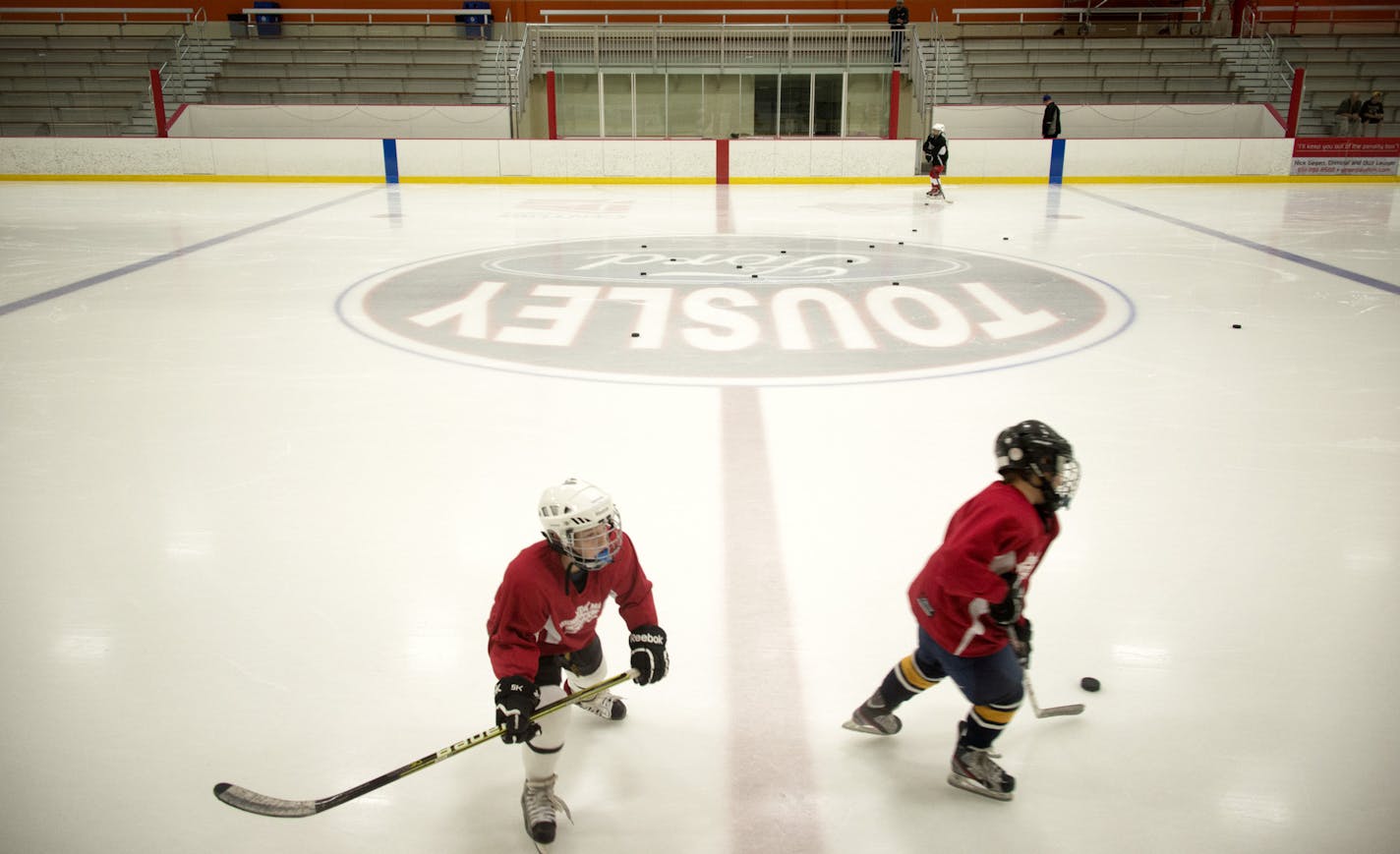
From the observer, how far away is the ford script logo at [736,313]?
17.7 ft

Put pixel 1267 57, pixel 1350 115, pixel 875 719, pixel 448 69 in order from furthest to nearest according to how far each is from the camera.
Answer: pixel 448 69, pixel 1267 57, pixel 1350 115, pixel 875 719

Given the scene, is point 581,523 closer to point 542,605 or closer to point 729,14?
point 542,605

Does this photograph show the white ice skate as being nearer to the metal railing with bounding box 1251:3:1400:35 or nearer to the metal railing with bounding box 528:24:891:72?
the metal railing with bounding box 528:24:891:72

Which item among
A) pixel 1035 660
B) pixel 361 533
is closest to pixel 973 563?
pixel 1035 660

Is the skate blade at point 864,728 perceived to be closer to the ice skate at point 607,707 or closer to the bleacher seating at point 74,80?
the ice skate at point 607,707

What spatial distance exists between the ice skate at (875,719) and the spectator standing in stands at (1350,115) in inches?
802

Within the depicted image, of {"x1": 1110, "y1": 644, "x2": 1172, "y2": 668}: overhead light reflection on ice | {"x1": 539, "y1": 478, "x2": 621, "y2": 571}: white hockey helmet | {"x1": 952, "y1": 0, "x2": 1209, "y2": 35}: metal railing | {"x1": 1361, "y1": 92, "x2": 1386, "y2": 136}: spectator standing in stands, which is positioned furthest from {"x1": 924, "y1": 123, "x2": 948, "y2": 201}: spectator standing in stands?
{"x1": 539, "y1": 478, "x2": 621, "y2": 571}: white hockey helmet

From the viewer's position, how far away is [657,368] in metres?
5.24

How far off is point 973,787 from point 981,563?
505mm

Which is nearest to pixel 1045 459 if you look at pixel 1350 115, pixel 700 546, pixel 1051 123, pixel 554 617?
pixel 554 617

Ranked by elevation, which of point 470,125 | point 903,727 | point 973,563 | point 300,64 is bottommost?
point 903,727

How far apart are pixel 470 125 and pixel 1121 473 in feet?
59.1

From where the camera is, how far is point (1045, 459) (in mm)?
1939

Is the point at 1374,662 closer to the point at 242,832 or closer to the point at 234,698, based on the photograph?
the point at 242,832
